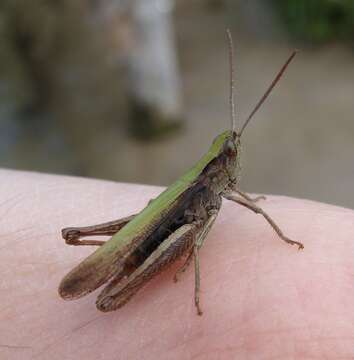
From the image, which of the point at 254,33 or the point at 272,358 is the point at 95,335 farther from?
the point at 254,33

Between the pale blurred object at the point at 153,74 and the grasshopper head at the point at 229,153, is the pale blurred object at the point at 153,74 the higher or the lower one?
the lower one

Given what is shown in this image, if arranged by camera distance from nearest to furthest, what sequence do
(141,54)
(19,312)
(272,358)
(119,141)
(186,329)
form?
1. (272,358)
2. (186,329)
3. (19,312)
4. (141,54)
5. (119,141)

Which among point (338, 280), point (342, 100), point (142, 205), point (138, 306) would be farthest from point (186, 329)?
point (342, 100)

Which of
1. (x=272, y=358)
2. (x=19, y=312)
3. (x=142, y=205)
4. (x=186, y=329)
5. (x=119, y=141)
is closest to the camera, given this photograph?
(x=272, y=358)

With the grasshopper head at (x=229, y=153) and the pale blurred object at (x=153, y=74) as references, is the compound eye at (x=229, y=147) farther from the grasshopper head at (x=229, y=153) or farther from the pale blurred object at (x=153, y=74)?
the pale blurred object at (x=153, y=74)

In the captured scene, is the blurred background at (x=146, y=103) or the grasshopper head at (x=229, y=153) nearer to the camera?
the grasshopper head at (x=229, y=153)

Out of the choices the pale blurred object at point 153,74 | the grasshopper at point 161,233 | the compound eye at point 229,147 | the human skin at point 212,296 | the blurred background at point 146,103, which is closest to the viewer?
the human skin at point 212,296

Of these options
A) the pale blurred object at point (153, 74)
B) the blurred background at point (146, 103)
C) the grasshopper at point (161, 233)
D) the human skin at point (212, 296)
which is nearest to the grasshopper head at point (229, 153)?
the grasshopper at point (161, 233)
